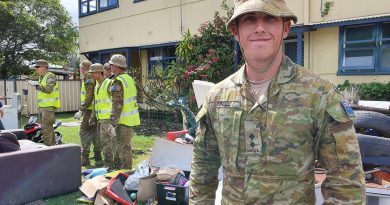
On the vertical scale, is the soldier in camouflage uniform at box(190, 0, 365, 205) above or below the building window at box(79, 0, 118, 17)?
below

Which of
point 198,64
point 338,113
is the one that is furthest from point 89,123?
point 338,113

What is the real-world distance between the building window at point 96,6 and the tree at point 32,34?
5429mm

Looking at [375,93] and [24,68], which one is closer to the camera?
[375,93]

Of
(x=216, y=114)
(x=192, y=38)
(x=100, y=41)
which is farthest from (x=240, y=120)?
(x=100, y=41)

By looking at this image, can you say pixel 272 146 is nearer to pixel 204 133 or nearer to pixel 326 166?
pixel 326 166

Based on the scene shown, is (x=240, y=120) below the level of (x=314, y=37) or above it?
below

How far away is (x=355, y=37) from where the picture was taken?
9555 mm

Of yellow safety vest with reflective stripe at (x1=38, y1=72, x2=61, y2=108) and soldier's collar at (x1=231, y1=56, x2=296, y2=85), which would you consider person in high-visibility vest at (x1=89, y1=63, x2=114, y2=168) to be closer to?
yellow safety vest with reflective stripe at (x1=38, y1=72, x2=61, y2=108)

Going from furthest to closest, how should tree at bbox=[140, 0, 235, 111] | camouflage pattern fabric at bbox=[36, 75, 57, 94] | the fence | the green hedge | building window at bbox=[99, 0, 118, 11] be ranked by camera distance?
building window at bbox=[99, 0, 118, 11] → the fence → tree at bbox=[140, 0, 235, 111] → the green hedge → camouflage pattern fabric at bbox=[36, 75, 57, 94]

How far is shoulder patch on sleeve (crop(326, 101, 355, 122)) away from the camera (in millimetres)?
1504

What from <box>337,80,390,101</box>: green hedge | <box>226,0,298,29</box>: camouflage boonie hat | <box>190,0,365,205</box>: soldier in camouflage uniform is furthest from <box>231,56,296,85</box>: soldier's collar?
<box>337,80,390,101</box>: green hedge

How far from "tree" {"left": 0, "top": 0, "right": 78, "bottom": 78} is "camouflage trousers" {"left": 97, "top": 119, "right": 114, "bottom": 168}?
17.8m

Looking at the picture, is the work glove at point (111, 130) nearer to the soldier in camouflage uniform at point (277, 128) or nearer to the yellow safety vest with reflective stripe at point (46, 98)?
the yellow safety vest with reflective stripe at point (46, 98)

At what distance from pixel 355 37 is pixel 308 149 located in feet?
29.4
